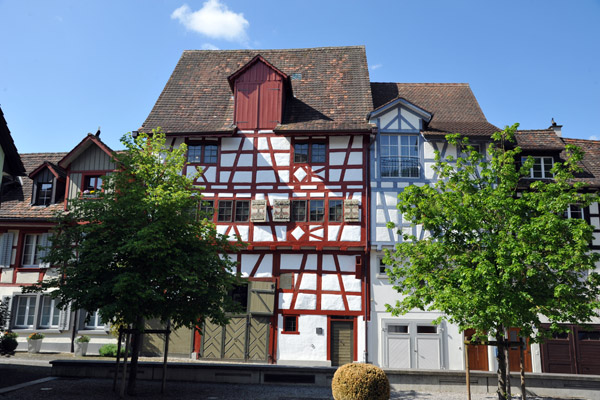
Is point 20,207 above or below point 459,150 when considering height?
below

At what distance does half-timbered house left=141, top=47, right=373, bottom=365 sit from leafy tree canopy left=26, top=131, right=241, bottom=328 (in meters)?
6.39

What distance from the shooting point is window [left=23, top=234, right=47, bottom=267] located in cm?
2491

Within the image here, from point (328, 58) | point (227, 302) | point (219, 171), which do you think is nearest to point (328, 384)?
point (227, 302)

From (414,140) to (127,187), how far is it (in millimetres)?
13039

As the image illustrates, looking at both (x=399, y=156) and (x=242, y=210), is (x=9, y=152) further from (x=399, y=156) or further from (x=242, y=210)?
(x=399, y=156)

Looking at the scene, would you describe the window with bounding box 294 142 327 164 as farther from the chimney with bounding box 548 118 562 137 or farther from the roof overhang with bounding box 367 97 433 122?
the chimney with bounding box 548 118 562 137

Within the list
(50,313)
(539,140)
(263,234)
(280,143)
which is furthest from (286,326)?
(539,140)

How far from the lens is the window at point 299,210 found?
23.1 metres

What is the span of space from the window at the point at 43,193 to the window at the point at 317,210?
41.0 ft

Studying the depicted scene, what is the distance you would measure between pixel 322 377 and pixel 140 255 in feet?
22.5

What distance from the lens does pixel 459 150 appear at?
77.8 ft

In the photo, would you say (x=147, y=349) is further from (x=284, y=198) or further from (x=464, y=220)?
(x=464, y=220)

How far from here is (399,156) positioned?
930 inches

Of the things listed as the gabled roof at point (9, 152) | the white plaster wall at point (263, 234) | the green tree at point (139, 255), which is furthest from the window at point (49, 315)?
the green tree at point (139, 255)
